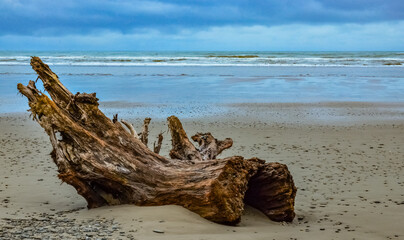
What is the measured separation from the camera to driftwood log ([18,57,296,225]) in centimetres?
540

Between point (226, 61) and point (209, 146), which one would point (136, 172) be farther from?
point (226, 61)

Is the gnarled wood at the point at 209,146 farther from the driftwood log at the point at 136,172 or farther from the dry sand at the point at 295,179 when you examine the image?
the dry sand at the point at 295,179

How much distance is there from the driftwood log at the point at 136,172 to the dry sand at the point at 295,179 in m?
0.18

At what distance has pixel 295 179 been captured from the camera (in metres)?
7.89

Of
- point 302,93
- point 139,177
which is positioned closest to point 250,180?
point 139,177

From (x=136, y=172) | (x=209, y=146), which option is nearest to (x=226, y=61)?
(x=209, y=146)

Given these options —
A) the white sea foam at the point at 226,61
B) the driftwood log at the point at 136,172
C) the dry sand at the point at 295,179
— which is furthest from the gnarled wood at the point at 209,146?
the white sea foam at the point at 226,61

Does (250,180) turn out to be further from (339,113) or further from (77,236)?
(339,113)

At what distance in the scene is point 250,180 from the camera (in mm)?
6043

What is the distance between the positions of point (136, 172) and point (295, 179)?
125 inches

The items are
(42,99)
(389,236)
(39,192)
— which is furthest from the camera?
(39,192)

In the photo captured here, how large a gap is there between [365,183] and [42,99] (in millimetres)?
5027

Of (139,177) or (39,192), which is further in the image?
(39,192)

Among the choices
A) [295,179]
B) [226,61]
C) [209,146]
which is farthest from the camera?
[226,61]
